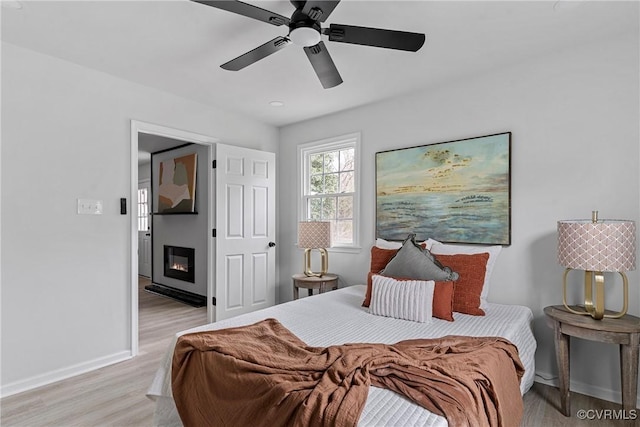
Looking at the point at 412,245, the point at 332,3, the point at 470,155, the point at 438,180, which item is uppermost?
the point at 332,3

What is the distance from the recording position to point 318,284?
3598mm

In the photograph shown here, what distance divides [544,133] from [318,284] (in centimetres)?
237

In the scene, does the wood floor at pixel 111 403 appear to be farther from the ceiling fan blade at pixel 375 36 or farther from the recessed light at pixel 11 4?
the recessed light at pixel 11 4

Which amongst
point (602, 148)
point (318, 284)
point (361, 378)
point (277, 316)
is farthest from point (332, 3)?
point (318, 284)

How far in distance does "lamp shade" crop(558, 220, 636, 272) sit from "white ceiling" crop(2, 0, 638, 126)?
1.30m

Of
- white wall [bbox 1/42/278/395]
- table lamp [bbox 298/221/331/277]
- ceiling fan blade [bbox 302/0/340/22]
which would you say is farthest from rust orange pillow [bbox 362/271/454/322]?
white wall [bbox 1/42/278/395]

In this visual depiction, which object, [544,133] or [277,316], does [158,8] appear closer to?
[277,316]

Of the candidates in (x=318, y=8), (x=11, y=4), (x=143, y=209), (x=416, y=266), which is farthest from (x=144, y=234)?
(x=318, y=8)

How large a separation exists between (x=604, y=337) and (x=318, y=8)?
2.40 metres

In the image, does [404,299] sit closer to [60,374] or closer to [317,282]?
[317,282]

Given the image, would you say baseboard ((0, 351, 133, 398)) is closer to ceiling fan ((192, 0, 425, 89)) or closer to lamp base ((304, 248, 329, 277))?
lamp base ((304, 248, 329, 277))

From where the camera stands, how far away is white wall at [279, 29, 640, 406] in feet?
7.86

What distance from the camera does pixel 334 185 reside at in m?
4.20

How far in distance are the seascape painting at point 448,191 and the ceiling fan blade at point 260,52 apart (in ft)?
5.99
